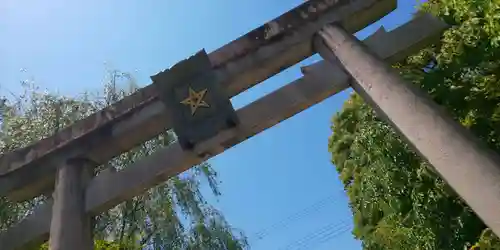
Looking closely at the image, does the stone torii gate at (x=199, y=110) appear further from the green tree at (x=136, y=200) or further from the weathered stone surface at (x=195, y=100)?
the green tree at (x=136, y=200)

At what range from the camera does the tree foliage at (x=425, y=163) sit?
20.1 feet

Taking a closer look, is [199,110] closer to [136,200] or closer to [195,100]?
[195,100]

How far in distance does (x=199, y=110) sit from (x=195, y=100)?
3.4 inches

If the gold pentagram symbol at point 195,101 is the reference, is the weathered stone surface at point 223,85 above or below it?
above

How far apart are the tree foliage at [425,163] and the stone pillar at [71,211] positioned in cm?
358

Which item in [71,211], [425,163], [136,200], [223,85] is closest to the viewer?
[71,211]

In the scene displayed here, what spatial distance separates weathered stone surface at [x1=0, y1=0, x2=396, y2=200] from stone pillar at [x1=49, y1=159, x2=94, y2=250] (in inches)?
5.4

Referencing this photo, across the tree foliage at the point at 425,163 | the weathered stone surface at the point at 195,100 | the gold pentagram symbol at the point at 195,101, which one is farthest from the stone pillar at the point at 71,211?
the tree foliage at the point at 425,163

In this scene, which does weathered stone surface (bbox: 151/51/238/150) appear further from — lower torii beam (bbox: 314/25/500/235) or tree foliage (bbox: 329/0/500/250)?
tree foliage (bbox: 329/0/500/250)

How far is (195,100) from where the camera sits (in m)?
4.04

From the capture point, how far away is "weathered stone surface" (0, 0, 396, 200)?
4.17 m

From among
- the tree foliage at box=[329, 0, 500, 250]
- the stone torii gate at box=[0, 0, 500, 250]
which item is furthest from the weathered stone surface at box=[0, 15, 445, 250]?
the tree foliage at box=[329, 0, 500, 250]

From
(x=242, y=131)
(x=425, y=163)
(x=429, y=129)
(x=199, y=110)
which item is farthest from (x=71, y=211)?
(x=425, y=163)

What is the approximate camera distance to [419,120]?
3041 mm
